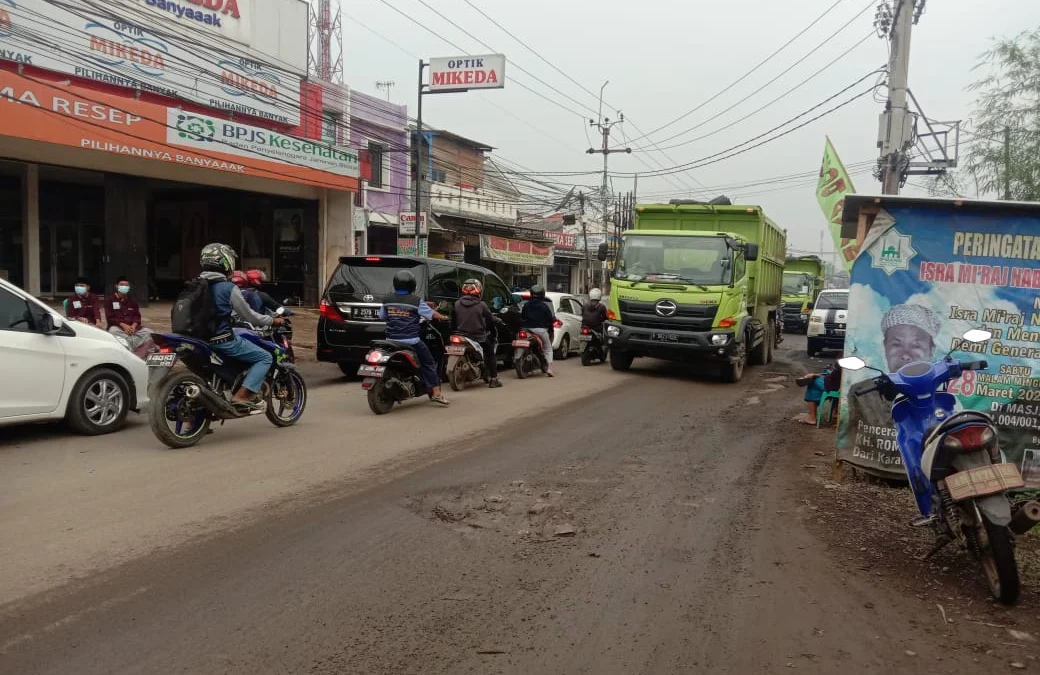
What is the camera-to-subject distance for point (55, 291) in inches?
814

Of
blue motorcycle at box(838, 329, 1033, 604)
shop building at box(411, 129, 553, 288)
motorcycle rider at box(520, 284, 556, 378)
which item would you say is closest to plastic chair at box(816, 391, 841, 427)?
blue motorcycle at box(838, 329, 1033, 604)

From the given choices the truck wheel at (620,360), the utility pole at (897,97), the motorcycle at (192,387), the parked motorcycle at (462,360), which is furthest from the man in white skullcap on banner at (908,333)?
the utility pole at (897,97)

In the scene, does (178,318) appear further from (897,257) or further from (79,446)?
(897,257)

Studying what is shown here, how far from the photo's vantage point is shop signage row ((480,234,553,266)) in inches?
1229

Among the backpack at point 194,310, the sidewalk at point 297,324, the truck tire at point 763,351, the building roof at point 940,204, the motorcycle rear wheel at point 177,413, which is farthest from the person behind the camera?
the truck tire at point 763,351

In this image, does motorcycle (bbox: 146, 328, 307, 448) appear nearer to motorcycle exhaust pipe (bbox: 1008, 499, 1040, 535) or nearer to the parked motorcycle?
the parked motorcycle

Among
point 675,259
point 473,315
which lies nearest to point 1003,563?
point 473,315

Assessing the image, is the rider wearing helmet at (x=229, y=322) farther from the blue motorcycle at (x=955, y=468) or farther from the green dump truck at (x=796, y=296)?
the green dump truck at (x=796, y=296)

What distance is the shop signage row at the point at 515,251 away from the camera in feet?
102

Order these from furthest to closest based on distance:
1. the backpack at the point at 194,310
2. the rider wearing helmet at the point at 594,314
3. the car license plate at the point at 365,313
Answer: the rider wearing helmet at the point at 594,314
the car license plate at the point at 365,313
the backpack at the point at 194,310

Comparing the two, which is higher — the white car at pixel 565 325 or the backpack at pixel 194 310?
the backpack at pixel 194 310

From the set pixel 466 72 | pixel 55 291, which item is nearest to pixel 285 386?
pixel 55 291

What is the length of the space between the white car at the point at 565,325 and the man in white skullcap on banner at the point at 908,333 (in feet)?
37.5

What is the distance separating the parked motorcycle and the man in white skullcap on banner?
6.52 metres
